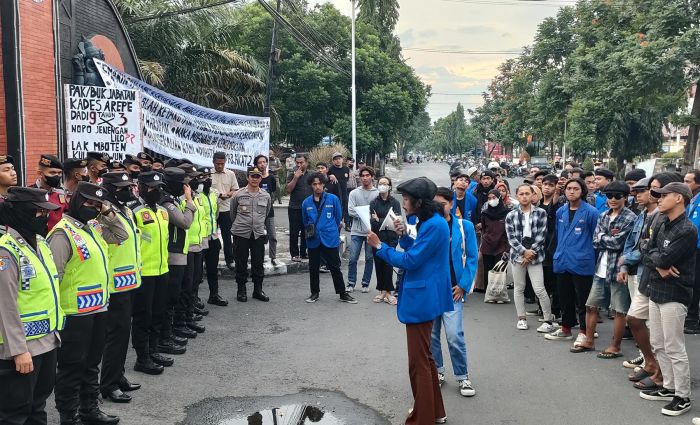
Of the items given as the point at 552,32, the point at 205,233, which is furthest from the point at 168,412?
the point at 552,32

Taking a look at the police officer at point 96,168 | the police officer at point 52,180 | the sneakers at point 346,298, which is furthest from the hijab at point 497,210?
the police officer at point 52,180

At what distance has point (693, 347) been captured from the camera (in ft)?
21.7

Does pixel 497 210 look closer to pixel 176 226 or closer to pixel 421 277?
pixel 421 277

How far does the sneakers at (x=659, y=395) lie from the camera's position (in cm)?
518

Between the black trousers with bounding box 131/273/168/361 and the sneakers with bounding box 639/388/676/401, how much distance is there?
14.7 feet

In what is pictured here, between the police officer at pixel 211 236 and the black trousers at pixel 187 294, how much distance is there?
565mm

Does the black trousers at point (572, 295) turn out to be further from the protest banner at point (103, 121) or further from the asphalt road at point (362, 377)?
the protest banner at point (103, 121)

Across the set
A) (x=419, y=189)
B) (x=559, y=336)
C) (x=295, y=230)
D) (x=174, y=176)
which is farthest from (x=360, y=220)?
(x=419, y=189)

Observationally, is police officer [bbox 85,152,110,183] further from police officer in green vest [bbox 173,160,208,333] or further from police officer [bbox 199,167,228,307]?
police officer [bbox 199,167,228,307]

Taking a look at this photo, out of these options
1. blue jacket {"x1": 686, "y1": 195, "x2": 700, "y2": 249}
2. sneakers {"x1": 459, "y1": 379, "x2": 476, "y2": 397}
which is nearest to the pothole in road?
sneakers {"x1": 459, "y1": 379, "x2": 476, "y2": 397}

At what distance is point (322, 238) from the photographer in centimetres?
879

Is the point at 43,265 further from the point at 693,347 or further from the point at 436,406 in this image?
the point at 693,347

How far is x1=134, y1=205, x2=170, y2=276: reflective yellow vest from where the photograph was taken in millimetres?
5441

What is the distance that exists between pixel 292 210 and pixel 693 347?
267 inches
